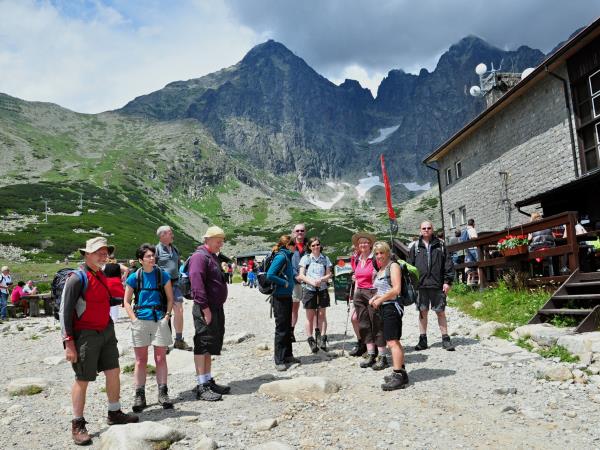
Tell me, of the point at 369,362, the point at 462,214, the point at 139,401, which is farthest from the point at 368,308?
the point at 462,214

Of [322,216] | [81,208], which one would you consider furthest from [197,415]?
[322,216]

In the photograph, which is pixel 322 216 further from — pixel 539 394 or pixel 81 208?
pixel 539 394

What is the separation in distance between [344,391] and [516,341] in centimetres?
381

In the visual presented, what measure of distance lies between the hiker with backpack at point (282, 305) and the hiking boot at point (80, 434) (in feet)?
10.8

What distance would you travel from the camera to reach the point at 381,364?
7145mm

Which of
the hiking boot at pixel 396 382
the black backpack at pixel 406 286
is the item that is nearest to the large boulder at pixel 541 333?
the black backpack at pixel 406 286

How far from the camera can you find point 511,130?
70.7ft

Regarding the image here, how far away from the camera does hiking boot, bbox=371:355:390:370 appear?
7113mm

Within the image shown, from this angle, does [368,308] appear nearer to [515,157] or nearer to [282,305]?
[282,305]

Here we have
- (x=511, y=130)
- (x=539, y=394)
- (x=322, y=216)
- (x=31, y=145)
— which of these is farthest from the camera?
(x=322, y=216)

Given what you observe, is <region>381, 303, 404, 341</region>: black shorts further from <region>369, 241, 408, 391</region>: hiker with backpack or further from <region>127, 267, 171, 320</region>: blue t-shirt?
<region>127, 267, 171, 320</region>: blue t-shirt

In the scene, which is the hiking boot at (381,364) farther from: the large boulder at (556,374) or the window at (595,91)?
the window at (595,91)

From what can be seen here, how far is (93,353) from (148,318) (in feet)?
3.17

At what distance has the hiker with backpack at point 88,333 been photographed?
16.2 ft
